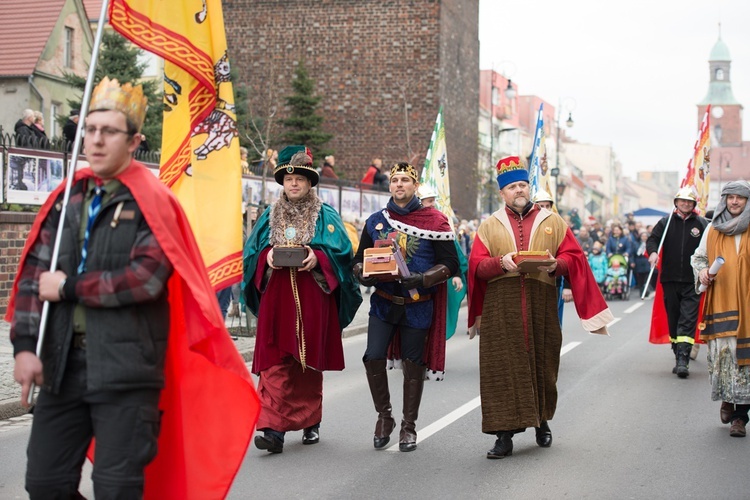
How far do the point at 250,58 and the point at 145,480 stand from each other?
3564 centimetres

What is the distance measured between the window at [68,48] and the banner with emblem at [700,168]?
1174 inches

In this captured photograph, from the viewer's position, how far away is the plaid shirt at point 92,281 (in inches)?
174

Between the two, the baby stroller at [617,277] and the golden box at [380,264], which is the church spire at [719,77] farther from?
the golden box at [380,264]

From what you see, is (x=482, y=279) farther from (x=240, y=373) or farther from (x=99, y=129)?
(x=99, y=129)

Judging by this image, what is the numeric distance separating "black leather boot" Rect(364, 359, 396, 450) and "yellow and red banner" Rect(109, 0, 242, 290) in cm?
115

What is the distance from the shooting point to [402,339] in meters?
8.31

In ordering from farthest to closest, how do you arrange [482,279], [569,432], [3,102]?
1. [3,102]
2. [569,432]
3. [482,279]

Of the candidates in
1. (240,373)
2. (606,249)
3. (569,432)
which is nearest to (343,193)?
(606,249)

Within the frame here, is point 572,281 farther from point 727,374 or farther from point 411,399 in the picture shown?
point 727,374

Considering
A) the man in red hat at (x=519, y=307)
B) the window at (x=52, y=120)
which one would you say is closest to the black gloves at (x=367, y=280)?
the man in red hat at (x=519, y=307)

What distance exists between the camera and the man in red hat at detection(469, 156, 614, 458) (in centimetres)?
796

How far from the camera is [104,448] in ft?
14.4

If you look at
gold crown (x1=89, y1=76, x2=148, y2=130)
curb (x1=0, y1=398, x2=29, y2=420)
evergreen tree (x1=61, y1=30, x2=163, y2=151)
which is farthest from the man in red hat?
evergreen tree (x1=61, y1=30, x2=163, y2=151)

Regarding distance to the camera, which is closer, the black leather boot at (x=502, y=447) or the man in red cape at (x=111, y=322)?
the man in red cape at (x=111, y=322)
